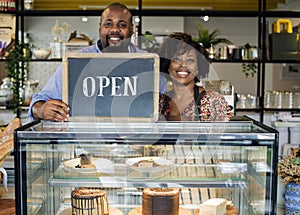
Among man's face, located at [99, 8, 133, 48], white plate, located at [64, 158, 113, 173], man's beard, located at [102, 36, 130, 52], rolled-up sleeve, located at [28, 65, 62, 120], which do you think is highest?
man's face, located at [99, 8, 133, 48]

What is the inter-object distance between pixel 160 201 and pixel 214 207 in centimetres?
21

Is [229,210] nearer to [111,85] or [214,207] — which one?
[214,207]

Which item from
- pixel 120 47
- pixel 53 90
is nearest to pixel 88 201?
pixel 53 90

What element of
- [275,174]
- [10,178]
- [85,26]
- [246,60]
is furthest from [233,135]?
[85,26]

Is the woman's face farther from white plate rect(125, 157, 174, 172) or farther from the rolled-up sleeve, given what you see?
white plate rect(125, 157, 174, 172)

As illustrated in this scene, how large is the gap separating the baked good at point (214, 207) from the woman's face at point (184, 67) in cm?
84

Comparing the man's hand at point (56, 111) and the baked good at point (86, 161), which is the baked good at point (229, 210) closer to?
the baked good at point (86, 161)

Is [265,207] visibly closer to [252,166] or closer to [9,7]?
[252,166]

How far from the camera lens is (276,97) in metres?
5.60

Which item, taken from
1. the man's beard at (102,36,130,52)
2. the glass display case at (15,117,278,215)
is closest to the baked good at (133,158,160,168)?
the glass display case at (15,117,278,215)

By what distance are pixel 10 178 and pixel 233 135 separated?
1.39m

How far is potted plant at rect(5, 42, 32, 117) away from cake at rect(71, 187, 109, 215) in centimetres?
360

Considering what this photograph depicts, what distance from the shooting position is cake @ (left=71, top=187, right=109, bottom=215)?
6.07 feet

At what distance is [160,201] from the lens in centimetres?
185
